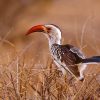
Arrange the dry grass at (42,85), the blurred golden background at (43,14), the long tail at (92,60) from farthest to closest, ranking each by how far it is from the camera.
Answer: the blurred golden background at (43,14) → the long tail at (92,60) → the dry grass at (42,85)

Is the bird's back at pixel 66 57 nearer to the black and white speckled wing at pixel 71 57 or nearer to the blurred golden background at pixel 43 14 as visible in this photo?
the black and white speckled wing at pixel 71 57

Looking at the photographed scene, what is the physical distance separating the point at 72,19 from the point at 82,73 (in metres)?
13.4

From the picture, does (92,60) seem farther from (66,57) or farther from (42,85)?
(42,85)

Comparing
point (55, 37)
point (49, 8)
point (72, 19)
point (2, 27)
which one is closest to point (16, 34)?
point (2, 27)

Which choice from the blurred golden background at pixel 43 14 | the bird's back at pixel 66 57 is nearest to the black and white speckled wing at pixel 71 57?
the bird's back at pixel 66 57

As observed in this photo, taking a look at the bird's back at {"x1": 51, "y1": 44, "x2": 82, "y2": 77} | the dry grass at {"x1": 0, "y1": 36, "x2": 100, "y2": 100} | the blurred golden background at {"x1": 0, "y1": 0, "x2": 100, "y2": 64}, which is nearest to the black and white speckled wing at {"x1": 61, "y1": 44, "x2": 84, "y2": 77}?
the bird's back at {"x1": 51, "y1": 44, "x2": 82, "y2": 77}

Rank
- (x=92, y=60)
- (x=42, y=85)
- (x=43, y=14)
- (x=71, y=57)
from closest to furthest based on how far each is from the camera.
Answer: (x=42, y=85)
(x=92, y=60)
(x=71, y=57)
(x=43, y=14)

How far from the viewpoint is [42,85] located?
479 cm

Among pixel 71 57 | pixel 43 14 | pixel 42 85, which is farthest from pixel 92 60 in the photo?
pixel 43 14

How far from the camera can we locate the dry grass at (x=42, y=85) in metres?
4.70

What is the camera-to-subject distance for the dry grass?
4.70 m

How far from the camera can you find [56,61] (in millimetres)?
5266

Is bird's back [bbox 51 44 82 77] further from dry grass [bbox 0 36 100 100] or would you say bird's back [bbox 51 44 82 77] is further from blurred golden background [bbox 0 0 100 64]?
blurred golden background [bbox 0 0 100 64]

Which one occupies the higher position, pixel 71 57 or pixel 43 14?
pixel 43 14
